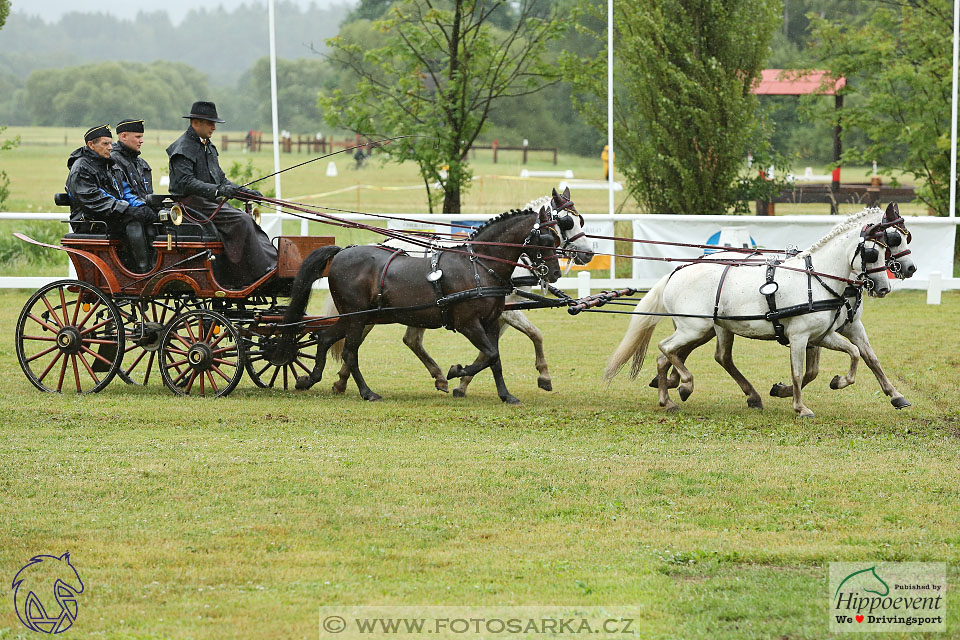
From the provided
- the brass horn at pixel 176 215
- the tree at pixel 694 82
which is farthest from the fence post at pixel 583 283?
the brass horn at pixel 176 215

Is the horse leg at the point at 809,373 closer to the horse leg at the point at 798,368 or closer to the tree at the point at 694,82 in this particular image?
the horse leg at the point at 798,368

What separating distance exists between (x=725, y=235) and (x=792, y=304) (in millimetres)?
7965

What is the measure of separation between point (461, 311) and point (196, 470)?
3.28 metres

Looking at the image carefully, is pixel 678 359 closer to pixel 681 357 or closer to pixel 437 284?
pixel 681 357

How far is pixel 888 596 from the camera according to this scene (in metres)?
5.13

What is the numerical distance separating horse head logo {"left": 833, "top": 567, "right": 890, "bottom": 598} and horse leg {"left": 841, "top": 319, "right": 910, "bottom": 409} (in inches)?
165

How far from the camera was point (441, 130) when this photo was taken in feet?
64.2

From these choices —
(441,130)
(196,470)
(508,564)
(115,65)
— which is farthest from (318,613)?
(115,65)

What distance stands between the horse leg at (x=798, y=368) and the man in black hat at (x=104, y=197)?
545 centimetres

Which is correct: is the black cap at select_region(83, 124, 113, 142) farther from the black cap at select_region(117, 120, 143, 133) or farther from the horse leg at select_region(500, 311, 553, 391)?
the horse leg at select_region(500, 311, 553, 391)

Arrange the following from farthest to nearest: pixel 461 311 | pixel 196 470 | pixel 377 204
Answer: pixel 377 204 < pixel 461 311 < pixel 196 470

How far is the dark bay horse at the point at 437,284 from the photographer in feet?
33.0

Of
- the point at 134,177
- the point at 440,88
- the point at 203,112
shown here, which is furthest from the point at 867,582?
the point at 440,88

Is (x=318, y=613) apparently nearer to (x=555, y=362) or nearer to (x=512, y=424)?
(x=512, y=424)
